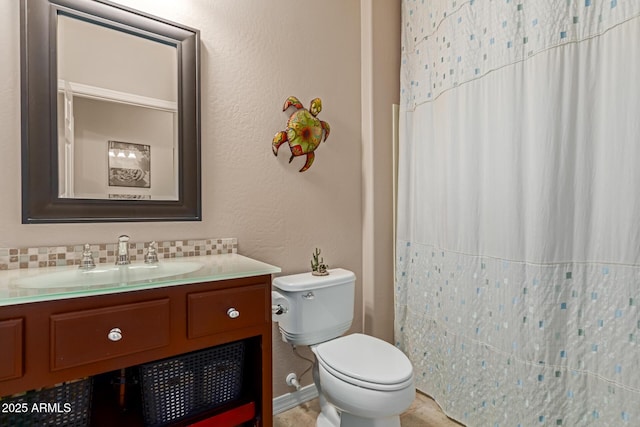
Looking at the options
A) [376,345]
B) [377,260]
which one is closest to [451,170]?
[377,260]

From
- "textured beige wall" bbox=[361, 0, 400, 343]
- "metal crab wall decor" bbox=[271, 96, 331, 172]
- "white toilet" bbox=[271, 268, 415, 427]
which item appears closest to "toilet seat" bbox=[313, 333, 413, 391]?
"white toilet" bbox=[271, 268, 415, 427]

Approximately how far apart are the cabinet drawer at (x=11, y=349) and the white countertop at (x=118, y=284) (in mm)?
56

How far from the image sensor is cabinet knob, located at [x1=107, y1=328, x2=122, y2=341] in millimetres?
911

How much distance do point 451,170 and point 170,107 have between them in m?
1.41

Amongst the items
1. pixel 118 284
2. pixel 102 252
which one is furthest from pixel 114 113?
pixel 118 284

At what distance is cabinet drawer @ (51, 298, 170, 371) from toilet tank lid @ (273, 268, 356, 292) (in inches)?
25.0

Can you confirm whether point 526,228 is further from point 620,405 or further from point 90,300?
point 90,300

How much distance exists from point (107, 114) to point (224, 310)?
944 millimetres

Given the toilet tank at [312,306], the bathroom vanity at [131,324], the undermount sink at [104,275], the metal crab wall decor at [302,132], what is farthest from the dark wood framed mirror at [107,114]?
the toilet tank at [312,306]

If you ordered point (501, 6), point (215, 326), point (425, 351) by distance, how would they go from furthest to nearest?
point (425, 351) → point (501, 6) → point (215, 326)

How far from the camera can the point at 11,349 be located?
80 cm

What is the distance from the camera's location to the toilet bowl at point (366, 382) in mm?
1240

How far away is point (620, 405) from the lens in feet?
3.72

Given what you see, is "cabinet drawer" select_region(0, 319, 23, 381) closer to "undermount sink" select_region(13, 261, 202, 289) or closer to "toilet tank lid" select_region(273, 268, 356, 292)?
"undermount sink" select_region(13, 261, 202, 289)
